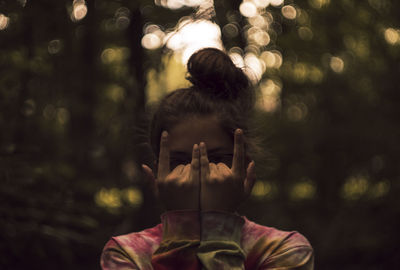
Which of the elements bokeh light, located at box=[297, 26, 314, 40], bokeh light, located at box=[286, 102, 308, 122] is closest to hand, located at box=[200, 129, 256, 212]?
bokeh light, located at box=[297, 26, 314, 40]

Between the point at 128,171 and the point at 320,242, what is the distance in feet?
10.0

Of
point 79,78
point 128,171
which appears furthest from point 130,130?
point 128,171

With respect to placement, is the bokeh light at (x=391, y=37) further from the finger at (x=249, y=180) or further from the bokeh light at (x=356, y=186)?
the finger at (x=249, y=180)

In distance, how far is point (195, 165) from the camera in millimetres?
1853

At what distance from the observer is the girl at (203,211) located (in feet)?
5.89

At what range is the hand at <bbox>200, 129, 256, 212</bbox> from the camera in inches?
73.1

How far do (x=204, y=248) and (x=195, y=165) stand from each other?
0.33 meters

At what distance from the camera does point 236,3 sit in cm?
541

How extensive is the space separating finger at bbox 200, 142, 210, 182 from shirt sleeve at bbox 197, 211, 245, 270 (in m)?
0.15

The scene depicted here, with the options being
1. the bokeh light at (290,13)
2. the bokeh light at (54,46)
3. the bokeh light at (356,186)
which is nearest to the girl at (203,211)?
the bokeh light at (54,46)

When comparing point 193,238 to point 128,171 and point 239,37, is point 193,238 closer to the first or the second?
point 128,171

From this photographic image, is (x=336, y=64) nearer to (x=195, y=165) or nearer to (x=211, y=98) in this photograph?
(x=211, y=98)

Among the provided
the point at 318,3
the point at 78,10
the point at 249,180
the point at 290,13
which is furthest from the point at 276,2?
the point at 249,180

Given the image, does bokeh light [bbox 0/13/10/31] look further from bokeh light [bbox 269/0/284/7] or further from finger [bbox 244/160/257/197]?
bokeh light [bbox 269/0/284/7]
